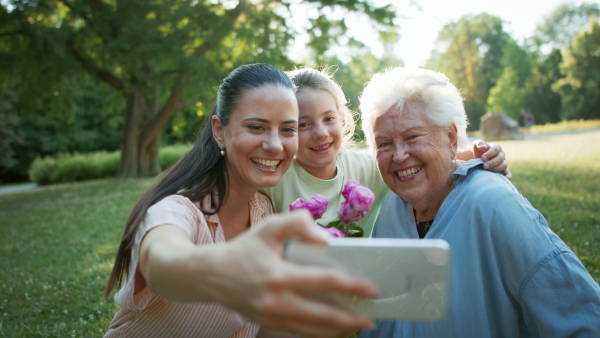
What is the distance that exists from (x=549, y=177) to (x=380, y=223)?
793 centimetres

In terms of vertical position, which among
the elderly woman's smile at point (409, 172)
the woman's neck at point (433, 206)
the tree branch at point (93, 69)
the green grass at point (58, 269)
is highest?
the tree branch at point (93, 69)

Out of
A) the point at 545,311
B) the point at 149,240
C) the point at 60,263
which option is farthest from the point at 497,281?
the point at 60,263

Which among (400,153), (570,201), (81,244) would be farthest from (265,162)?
(570,201)

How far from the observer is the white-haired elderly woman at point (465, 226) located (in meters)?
1.76

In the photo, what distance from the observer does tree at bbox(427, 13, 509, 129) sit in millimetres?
47812

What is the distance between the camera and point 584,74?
39781 mm

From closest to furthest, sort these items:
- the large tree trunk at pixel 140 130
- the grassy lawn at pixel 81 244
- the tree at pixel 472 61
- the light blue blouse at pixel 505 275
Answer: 1. the light blue blouse at pixel 505 275
2. the grassy lawn at pixel 81 244
3. the large tree trunk at pixel 140 130
4. the tree at pixel 472 61

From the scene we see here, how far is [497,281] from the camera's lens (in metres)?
1.89

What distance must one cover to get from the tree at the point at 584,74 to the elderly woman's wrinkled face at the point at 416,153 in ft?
149

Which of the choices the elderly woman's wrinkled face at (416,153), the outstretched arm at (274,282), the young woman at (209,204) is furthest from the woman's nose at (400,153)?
the outstretched arm at (274,282)

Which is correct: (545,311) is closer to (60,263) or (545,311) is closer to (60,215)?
(60,263)

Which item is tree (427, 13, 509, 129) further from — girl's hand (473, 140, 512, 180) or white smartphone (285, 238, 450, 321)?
white smartphone (285, 238, 450, 321)

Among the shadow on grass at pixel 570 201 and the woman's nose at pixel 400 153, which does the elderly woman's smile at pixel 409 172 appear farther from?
the shadow on grass at pixel 570 201

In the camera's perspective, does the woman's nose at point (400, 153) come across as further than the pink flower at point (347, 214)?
Yes
